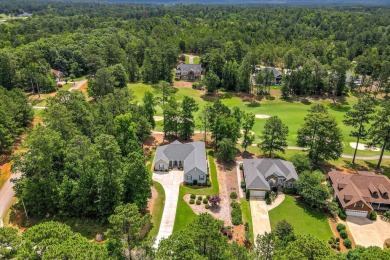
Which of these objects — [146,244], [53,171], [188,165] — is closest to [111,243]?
[146,244]

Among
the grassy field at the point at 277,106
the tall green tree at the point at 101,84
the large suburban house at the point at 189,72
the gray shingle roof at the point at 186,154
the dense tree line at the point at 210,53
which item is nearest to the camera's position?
the gray shingle roof at the point at 186,154

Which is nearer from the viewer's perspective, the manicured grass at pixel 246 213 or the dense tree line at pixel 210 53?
the manicured grass at pixel 246 213

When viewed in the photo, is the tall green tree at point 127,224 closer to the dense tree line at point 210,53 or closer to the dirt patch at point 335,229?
the dirt patch at point 335,229

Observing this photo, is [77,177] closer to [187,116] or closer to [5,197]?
[5,197]

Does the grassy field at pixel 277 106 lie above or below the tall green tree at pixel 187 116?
below

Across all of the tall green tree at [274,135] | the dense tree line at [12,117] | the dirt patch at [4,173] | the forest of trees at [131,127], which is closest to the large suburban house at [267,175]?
the forest of trees at [131,127]
